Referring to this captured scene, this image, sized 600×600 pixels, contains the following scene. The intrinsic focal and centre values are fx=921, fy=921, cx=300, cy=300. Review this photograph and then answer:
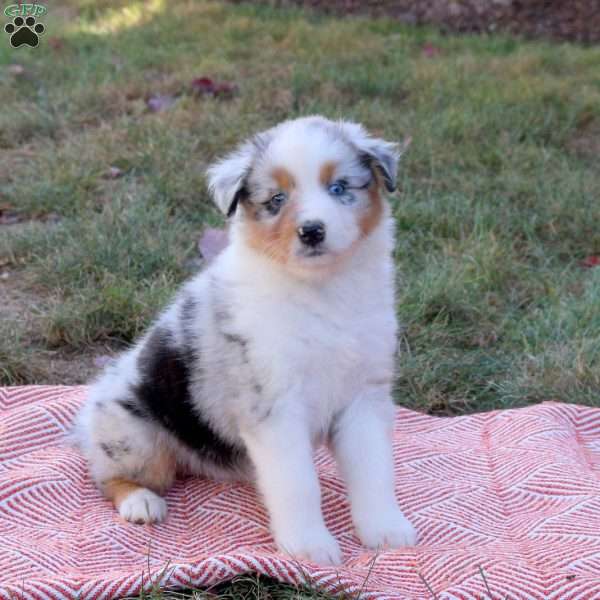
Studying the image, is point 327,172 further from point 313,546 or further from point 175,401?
point 313,546

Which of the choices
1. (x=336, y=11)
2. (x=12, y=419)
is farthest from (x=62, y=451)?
(x=336, y=11)

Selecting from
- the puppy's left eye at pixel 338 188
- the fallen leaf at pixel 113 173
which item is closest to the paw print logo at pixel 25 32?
the fallen leaf at pixel 113 173

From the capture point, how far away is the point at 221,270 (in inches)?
130

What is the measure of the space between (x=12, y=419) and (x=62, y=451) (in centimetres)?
29

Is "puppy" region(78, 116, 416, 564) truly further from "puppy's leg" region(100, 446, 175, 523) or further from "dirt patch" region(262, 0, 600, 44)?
"dirt patch" region(262, 0, 600, 44)

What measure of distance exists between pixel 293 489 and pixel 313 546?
0.63 ft

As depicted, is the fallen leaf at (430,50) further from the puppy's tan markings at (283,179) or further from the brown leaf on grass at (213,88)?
the puppy's tan markings at (283,179)

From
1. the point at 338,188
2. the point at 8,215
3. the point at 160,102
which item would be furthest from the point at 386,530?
the point at 160,102

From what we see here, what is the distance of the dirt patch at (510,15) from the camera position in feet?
33.6

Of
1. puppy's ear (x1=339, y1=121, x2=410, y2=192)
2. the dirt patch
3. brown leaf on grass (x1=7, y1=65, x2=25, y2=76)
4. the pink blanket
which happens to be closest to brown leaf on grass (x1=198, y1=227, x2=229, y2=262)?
the pink blanket

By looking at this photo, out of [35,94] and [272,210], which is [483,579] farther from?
[35,94]

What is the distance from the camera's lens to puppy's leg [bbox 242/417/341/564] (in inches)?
113

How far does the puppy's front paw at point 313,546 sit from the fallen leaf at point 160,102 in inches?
200

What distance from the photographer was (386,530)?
9.99 feet
